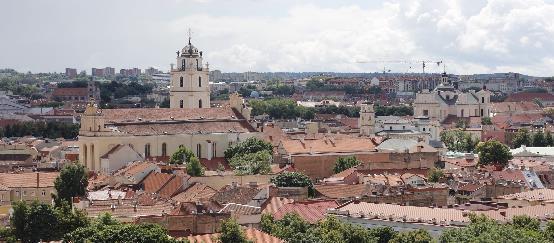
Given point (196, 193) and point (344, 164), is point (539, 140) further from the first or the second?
point (196, 193)

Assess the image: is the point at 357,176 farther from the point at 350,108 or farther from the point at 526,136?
the point at 350,108

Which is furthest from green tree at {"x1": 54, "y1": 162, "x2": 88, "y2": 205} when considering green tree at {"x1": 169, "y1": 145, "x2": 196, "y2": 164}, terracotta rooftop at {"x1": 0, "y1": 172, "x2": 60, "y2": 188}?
green tree at {"x1": 169, "y1": 145, "x2": 196, "y2": 164}

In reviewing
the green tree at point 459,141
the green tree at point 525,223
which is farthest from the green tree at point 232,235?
the green tree at point 459,141

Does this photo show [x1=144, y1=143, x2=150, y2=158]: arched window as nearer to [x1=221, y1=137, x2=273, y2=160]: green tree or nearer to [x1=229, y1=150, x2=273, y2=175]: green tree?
[x1=221, y1=137, x2=273, y2=160]: green tree

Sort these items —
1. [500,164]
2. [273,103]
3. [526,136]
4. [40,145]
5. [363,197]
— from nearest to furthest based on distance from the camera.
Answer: [363,197] → [500,164] → [40,145] → [526,136] → [273,103]

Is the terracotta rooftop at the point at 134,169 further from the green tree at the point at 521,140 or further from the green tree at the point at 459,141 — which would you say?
the green tree at the point at 521,140

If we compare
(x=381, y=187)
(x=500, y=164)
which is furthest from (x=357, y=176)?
(x=500, y=164)
